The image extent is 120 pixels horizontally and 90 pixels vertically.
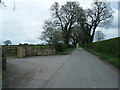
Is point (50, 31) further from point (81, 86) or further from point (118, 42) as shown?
point (81, 86)

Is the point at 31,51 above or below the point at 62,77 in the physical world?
above

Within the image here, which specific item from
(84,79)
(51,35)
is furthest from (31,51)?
(84,79)

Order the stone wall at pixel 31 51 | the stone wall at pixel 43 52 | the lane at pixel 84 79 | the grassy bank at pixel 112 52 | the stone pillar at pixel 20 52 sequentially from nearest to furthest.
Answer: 1. the lane at pixel 84 79
2. the grassy bank at pixel 112 52
3. the stone pillar at pixel 20 52
4. the stone wall at pixel 31 51
5. the stone wall at pixel 43 52

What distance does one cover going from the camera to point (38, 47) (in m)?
32.8

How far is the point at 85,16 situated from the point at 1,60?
48.1 meters

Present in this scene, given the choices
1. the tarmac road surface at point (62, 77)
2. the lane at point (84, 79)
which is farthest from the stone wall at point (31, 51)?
the lane at point (84, 79)

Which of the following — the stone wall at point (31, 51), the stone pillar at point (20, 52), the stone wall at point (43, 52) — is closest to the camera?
the stone pillar at point (20, 52)

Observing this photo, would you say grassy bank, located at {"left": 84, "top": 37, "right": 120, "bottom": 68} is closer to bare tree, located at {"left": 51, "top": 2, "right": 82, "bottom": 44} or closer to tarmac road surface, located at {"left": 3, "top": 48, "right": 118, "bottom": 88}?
tarmac road surface, located at {"left": 3, "top": 48, "right": 118, "bottom": 88}

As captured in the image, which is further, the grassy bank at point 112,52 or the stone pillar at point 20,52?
the stone pillar at point 20,52

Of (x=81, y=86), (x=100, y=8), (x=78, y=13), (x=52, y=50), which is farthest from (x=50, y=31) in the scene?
(x=81, y=86)

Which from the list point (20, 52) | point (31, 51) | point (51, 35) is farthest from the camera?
point (51, 35)

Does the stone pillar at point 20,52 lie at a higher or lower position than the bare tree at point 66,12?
lower

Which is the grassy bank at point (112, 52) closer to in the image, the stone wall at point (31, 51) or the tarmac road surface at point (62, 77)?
the tarmac road surface at point (62, 77)

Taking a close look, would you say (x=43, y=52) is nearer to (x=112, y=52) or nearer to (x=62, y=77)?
(x=112, y=52)
